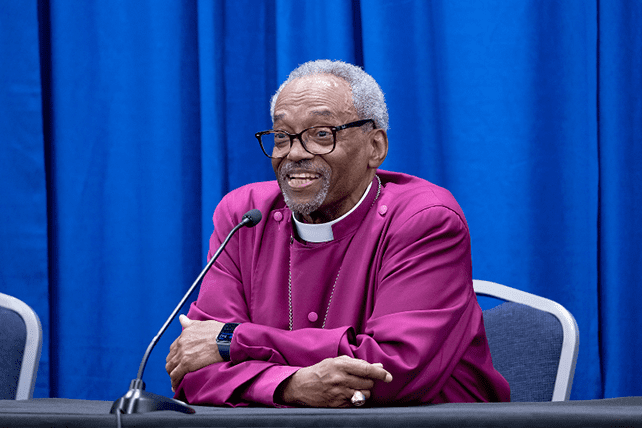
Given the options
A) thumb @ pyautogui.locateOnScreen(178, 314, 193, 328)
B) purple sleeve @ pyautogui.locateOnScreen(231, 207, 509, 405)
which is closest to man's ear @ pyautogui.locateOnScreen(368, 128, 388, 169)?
purple sleeve @ pyautogui.locateOnScreen(231, 207, 509, 405)

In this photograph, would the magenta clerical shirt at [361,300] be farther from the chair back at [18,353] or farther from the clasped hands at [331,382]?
the chair back at [18,353]

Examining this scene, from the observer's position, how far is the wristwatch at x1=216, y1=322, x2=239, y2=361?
1.34 meters

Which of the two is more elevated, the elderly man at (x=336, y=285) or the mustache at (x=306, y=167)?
the mustache at (x=306, y=167)

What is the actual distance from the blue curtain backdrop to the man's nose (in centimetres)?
85

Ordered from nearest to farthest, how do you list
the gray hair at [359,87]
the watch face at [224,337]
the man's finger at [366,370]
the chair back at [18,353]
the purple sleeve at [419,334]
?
the man's finger at [366,370] < the purple sleeve at [419,334] < the watch face at [224,337] < the gray hair at [359,87] < the chair back at [18,353]

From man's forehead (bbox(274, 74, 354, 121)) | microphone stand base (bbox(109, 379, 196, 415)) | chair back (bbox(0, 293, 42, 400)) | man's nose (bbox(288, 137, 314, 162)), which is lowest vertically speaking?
chair back (bbox(0, 293, 42, 400))

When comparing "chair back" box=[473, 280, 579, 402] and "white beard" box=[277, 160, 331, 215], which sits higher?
"white beard" box=[277, 160, 331, 215]

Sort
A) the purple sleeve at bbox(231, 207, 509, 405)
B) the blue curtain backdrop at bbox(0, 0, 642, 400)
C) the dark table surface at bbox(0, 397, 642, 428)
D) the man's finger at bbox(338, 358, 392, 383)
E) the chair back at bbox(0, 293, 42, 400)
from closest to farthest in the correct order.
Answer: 1. the dark table surface at bbox(0, 397, 642, 428)
2. the man's finger at bbox(338, 358, 392, 383)
3. the purple sleeve at bbox(231, 207, 509, 405)
4. the chair back at bbox(0, 293, 42, 400)
5. the blue curtain backdrop at bbox(0, 0, 642, 400)

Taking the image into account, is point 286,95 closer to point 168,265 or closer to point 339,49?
point 339,49

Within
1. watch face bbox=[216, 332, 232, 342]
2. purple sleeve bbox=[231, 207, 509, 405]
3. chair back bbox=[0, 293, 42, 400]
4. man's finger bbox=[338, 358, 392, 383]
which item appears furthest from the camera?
chair back bbox=[0, 293, 42, 400]

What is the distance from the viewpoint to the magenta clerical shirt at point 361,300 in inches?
49.3

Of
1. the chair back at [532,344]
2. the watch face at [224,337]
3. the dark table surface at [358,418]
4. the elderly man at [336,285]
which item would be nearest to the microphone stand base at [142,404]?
the dark table surface at [358,418]

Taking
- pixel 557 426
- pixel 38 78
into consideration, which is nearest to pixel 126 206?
pixel 38 78

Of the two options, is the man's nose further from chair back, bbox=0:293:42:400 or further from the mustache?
chair back, bbox=0:293:42:400
